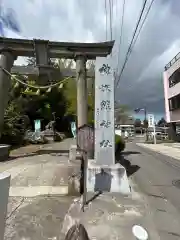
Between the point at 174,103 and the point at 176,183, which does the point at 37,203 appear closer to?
the point at 176,183

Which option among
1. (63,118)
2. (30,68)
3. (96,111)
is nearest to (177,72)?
(63,118)

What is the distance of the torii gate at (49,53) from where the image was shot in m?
10.2

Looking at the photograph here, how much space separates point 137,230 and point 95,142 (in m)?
2.63

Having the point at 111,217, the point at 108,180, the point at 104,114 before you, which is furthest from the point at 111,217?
the point at 104,114

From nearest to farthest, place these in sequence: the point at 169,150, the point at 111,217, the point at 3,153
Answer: the point at 111,217 < the point at 3,153 < the point at 169,150

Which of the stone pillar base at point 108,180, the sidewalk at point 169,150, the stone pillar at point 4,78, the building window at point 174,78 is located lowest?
the stone pillar base at point 108,180

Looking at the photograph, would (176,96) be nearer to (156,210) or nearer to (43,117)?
(43,117)

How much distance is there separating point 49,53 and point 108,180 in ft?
22.8

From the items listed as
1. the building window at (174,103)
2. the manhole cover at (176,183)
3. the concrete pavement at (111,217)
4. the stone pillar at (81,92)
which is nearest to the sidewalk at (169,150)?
the building window at (174,103)

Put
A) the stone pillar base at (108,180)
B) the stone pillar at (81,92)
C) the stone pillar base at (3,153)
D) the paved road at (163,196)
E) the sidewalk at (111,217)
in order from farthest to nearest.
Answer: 1. the stone pillar base at (3,153)
2. the stone pillar at (81,92)
3. the stone pillar base at (108,180)
4. the paved road at (163,196)
5. the sidewalk at (111,217)

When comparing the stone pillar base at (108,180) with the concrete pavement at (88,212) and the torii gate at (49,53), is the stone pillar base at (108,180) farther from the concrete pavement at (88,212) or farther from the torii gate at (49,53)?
the torii gate at (49,53)

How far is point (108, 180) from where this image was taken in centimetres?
575

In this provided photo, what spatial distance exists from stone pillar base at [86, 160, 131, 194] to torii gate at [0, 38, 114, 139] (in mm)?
4451

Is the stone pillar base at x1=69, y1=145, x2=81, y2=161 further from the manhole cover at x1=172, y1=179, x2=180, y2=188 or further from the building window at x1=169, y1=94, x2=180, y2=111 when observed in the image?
the building window at x1=169, y1=94, x2=180, y2=111
